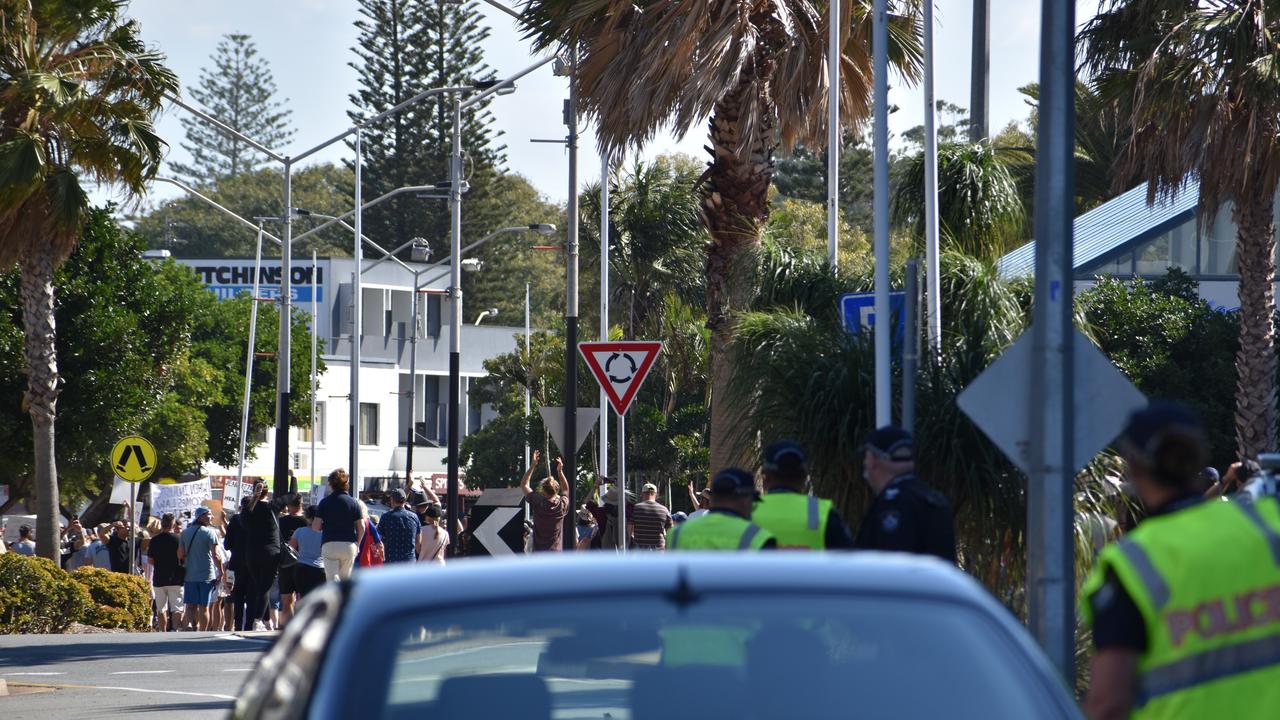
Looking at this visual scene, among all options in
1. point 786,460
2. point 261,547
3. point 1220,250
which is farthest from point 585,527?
point 786,460

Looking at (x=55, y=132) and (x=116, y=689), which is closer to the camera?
(x=116, y=689)

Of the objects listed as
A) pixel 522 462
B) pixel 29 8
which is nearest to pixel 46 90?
pixel 29 8

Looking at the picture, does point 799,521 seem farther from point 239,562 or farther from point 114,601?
point 114,601

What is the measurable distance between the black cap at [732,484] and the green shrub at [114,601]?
16.7m

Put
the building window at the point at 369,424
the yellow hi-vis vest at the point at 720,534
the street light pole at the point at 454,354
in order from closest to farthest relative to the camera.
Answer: the yellow hi-vis vest at the point at 720,534 → the street light pole at the point at 454,354 → the building window at the point at 369,424

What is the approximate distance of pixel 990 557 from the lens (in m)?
13.6

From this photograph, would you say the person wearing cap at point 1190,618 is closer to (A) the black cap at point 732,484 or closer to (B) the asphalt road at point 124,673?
(A) the black cap at point 732,484

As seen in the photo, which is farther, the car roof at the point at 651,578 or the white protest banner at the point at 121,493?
the white protest banner at the point at 121,493

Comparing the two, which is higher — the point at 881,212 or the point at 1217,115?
the point at 1217,115

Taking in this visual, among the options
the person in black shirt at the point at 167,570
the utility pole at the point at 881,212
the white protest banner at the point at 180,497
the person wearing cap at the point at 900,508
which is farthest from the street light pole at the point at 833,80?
the white protest banner at the point at 180,497

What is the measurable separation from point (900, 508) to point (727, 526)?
2.52 feet

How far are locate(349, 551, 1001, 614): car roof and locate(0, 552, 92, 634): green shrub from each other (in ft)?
64.7

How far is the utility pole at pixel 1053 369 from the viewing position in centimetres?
840

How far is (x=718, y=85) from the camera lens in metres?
19.0
